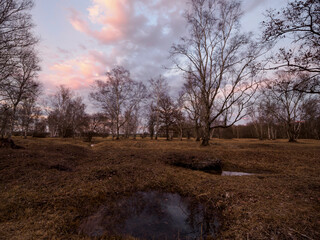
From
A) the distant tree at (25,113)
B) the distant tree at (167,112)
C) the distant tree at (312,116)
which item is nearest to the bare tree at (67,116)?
the distant tree at (25,113)

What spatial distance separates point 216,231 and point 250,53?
1628cm

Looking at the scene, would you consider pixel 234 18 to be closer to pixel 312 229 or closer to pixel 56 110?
pixel 312 229

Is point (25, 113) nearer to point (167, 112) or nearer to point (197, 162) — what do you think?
point (167, 112)

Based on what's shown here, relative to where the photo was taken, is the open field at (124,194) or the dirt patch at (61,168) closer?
the open field at (124,194)

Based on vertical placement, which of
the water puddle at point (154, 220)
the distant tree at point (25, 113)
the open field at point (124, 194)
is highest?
the distant tree at point (25, 113)

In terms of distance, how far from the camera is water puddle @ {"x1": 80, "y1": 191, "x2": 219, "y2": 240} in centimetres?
311

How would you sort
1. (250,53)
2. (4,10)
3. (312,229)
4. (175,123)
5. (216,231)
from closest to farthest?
1. (312,229)
2. (216,231)
3. (4,10)
4. (250,53)
5. (175,123)

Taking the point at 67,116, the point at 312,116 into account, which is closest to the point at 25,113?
the point at 67,116

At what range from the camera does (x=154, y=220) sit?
142 inches

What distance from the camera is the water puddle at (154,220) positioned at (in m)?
3.11

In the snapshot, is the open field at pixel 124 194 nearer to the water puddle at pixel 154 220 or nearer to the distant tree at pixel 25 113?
the water puddle at pixel 154 220

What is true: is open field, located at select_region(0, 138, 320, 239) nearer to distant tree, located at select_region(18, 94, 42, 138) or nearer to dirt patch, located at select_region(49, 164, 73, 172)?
dirt patch, located at select_region(49, 164, 73, 172)

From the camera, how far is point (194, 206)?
4.34 m

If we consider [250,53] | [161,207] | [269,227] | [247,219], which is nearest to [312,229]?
[269,227]
